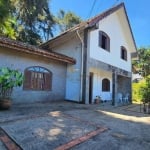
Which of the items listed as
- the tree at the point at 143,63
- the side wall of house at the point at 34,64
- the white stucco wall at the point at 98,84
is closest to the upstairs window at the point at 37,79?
the side wall of house at the point at 34,64

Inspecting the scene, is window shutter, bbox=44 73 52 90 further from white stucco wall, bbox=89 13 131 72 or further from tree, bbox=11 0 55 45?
tree, bbox=11 0 55 45

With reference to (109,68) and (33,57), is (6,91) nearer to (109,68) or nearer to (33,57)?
(33,57)

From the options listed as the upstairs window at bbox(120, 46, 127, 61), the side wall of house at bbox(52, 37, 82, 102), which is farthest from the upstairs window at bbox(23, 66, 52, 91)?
the upstairs window at bbox(120, 46, 127, 61)

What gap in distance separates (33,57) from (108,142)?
24.7 feet

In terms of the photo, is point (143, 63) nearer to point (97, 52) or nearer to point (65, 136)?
point (97, 52)

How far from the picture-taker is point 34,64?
10750mm

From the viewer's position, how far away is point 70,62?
12219mm

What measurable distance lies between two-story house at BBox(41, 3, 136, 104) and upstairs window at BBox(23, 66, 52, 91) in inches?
66.7

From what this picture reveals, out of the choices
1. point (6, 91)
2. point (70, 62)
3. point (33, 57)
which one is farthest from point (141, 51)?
point (6, 91)

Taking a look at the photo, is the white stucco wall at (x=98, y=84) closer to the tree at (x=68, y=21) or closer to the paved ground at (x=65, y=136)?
the paved ground at (x=65, y=136)

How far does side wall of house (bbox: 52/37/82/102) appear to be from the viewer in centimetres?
1209

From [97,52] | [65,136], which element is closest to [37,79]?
[97,52]

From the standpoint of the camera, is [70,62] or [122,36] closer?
[70,62]

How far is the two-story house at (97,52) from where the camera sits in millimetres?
11805
